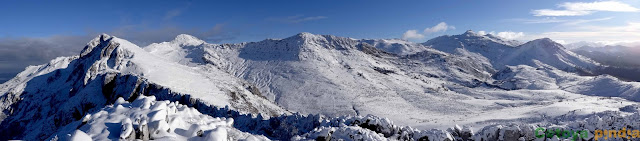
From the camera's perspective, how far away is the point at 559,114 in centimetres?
6688

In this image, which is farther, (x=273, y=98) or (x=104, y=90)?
(x=273, y=98)

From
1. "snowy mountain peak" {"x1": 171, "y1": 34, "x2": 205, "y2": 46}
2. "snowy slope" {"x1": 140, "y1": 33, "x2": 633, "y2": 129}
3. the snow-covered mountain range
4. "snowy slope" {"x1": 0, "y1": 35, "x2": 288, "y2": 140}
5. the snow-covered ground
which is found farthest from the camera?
"snowy mountain peak" {"x1": 171, "y1": 34, "x2": 205, "y2": 46}

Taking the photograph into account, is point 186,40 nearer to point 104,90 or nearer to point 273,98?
point 273,98

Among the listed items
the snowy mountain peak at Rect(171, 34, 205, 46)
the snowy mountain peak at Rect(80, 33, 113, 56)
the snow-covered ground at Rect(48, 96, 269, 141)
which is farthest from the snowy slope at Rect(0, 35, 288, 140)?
the snowy mountain peak at Rect(171, 34, 205, 46)

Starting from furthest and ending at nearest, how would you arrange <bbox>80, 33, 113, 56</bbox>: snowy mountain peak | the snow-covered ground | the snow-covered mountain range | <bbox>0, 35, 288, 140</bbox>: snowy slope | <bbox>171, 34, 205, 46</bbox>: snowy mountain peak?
<bbox>171, 34, 205, 46</bbox>: snowy mountain peak < <bbox>80, 33, 113, 56</bbox>: snowy mountain peak < <bbox>0, 35, 288, 140</bbox>: snowy slope < the snow-covered mountain range < the snow-covered ground

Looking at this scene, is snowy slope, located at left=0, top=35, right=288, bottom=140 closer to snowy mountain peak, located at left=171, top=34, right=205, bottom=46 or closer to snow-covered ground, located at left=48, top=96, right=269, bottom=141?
snow-covered ground, located at left=48, top=96, right=269, bottom=141

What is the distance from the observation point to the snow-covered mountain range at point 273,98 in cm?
1725

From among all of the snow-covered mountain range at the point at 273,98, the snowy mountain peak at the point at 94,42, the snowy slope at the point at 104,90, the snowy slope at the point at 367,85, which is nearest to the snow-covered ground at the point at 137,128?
the snow-covered mountain range at the point at 273,98

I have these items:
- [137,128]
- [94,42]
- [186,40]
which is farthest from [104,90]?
[186,40]

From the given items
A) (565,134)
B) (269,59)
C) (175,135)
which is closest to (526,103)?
(565,134)

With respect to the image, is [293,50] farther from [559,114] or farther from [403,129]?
[403,129]

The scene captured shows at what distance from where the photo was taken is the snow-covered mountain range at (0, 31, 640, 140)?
17250mm

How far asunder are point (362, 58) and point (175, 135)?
14818 centimetres

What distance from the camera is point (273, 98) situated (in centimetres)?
10081
